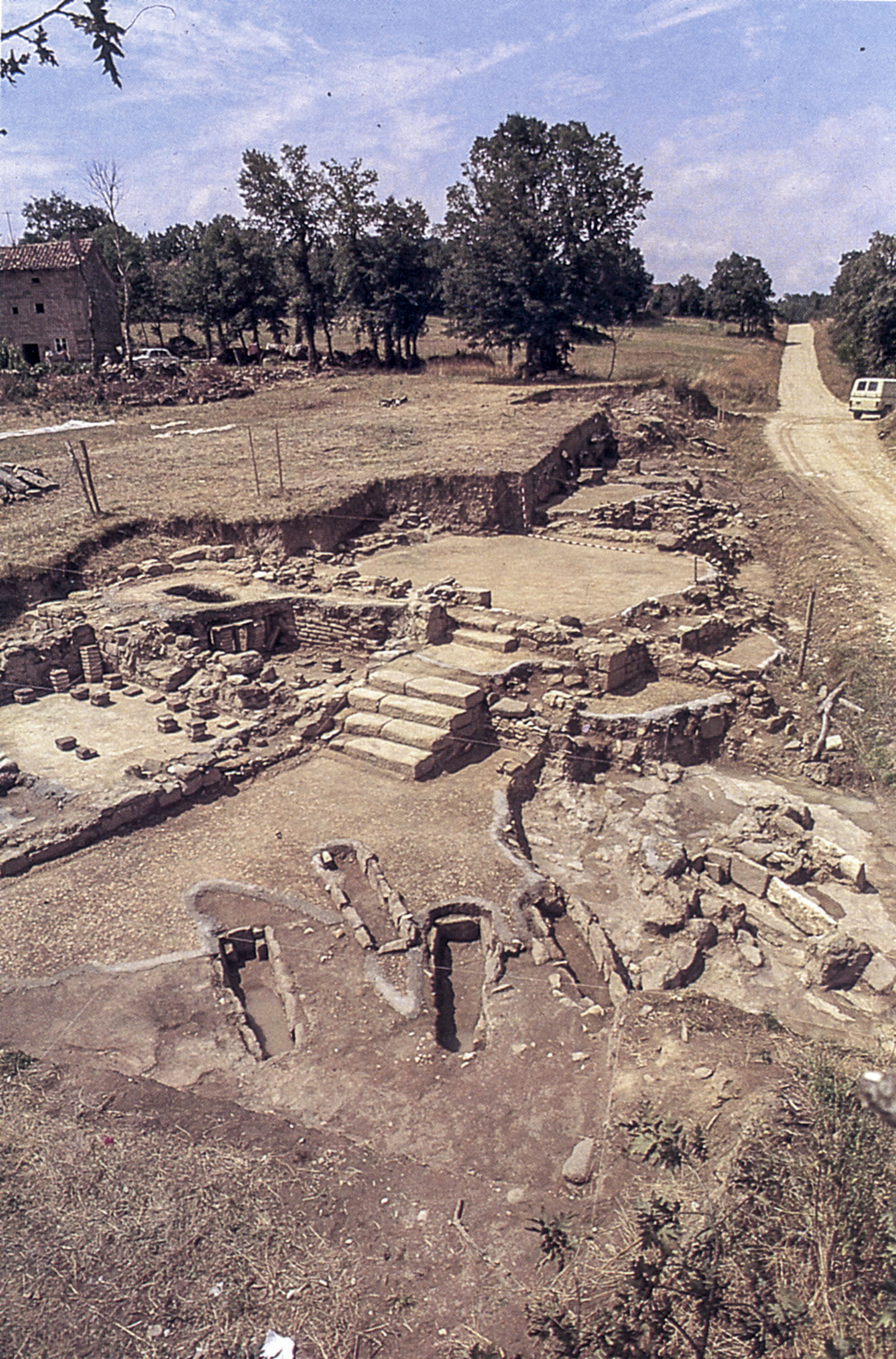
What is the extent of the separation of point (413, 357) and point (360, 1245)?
121 feet

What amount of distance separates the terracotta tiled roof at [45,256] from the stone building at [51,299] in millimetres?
24

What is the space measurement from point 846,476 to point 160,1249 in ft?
79.1

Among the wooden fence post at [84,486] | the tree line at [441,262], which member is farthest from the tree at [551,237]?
the wooden fence post at [84,486]

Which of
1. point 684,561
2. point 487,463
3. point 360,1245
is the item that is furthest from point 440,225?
point 360,1245

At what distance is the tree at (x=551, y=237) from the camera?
29.6 meters

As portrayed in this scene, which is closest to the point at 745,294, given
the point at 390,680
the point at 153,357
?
the point at 153,357

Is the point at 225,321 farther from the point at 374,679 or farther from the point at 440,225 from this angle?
the point at 374,679

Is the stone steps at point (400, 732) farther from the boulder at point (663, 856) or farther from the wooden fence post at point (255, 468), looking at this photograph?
the wooden fence post at point (255, 468)

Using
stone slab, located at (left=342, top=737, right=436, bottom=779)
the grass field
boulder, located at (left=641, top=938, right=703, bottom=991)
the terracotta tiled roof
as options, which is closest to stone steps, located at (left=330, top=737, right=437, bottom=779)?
stone slab, located at (left=342, top=737, right=436, bottom=779)

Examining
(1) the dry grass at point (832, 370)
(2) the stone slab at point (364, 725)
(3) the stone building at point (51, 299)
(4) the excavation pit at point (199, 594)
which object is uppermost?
(3) the stone building at point (51, 299)

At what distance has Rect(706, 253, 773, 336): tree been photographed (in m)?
64.1

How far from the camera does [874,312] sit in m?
33.6

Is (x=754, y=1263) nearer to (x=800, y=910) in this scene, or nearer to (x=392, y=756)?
(x=800, y=910)

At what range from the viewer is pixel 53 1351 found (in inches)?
156
